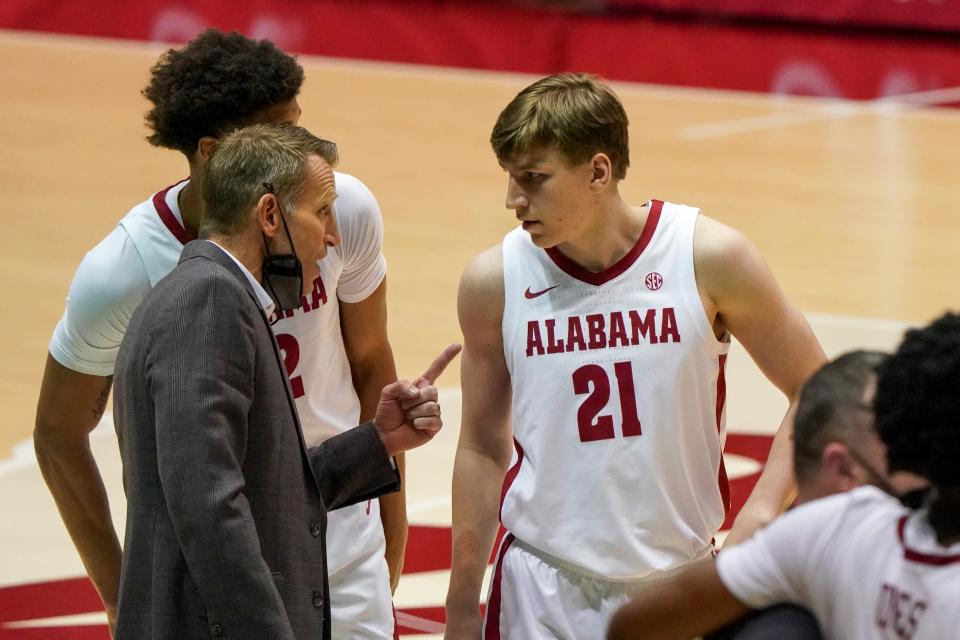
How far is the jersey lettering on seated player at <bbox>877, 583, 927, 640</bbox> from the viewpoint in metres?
1.86

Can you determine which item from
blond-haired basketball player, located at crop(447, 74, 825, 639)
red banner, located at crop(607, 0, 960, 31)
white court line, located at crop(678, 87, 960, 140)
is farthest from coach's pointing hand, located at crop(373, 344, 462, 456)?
red banner, located at crop(607, 0, 960, 31)

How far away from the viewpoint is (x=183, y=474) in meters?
2.55

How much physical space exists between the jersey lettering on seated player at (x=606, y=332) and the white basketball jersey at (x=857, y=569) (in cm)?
103

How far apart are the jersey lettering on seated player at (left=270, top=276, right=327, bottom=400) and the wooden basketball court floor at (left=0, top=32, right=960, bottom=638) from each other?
62.1 inches

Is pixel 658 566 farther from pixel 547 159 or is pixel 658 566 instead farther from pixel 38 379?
pixel 38 379

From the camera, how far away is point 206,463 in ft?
8.38

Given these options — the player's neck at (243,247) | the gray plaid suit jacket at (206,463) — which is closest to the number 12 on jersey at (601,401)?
the gray plaid suit jacket at (206,463)

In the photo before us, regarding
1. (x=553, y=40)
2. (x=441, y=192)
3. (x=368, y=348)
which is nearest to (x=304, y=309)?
(x=368, y=348)

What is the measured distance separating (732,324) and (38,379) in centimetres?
464

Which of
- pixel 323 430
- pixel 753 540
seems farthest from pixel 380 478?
pixel 753 540

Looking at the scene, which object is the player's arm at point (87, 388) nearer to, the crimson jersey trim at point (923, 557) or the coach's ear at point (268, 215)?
the coach's ear at point (268, 215)

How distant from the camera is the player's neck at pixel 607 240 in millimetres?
3082

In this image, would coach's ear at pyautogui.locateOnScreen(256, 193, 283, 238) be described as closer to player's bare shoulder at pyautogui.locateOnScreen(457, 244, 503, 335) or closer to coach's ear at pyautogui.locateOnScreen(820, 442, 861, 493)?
player's bare shoulder at pyautogui.locateOnScreen(457, 244, 503, 335)

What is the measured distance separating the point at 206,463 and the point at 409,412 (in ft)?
2.20
